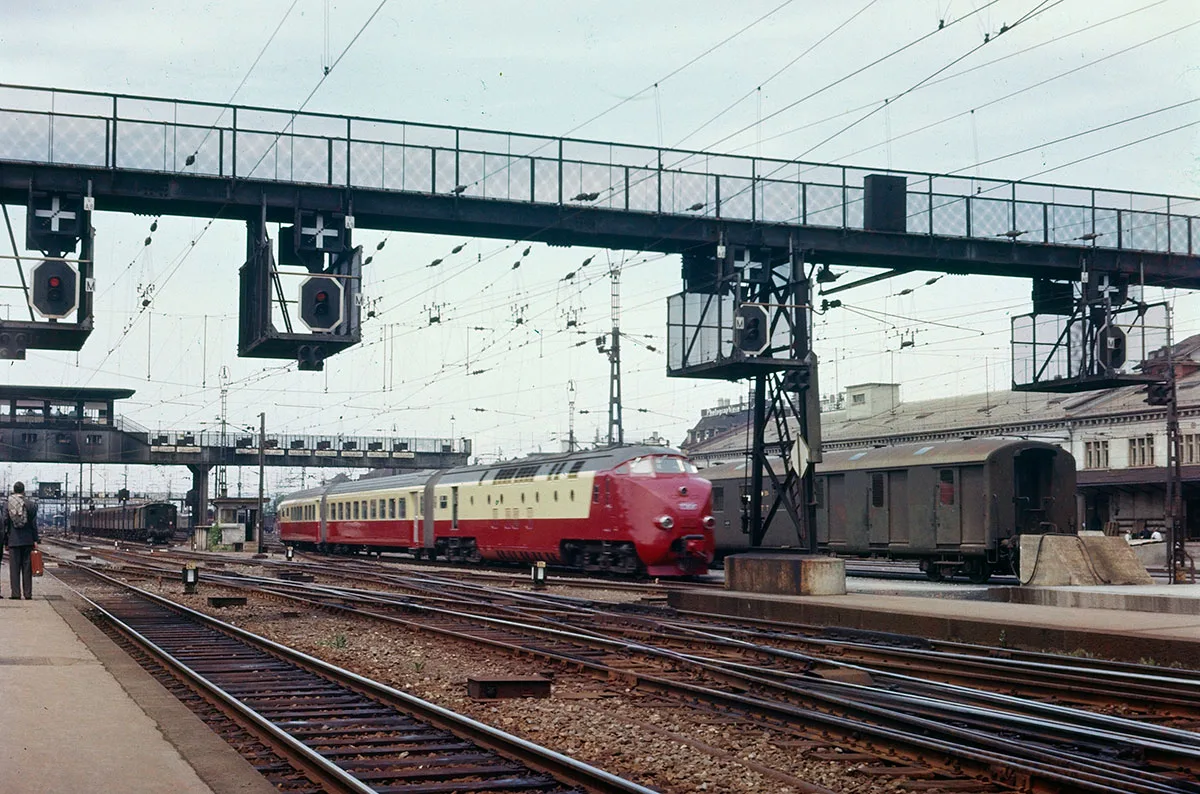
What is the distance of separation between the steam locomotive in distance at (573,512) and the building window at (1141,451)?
28.4 metres

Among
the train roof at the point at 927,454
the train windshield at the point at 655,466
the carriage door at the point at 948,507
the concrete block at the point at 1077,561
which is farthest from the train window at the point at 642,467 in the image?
the concrete block at the point at 1077,561

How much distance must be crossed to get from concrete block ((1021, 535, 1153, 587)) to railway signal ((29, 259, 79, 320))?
15841mm

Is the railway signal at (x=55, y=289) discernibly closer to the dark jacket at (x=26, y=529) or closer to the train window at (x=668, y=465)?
the dark jacket at (x=26, y=529)

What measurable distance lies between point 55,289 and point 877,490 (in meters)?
18.3

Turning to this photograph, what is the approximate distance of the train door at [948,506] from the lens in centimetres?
2780

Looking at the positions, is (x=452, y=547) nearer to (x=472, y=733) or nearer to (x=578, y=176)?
(x=578, y=176)

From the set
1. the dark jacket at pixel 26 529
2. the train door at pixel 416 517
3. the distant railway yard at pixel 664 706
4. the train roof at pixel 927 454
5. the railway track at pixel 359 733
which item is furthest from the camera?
the train door at pixel 416 517

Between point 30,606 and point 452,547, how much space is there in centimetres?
2069

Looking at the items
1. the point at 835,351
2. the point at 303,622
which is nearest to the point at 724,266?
the point at 303,622

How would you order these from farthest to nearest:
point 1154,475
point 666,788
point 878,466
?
point 1154,475
point 878,466
point 666,788

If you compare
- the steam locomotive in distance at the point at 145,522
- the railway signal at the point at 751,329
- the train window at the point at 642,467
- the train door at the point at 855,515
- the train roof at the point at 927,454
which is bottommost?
→ the steam locomotive in distance at the point at 145,522

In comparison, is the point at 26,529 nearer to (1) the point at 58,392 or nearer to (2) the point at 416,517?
(2) the point at 416,517

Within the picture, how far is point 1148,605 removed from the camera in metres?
18.6


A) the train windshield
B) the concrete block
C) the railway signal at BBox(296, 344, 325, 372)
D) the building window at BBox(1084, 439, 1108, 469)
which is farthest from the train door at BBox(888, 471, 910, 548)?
the building window at BBox(1084, 439, 1108, 469)
